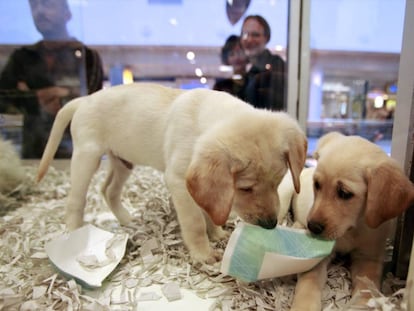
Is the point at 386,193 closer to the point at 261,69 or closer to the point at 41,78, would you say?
the point at 261,69

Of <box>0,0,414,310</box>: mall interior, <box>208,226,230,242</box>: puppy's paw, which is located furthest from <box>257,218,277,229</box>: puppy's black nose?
<box>0,0,414,310</box>: mall interior

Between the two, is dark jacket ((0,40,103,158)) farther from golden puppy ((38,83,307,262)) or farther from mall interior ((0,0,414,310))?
golden puppy ((38,83,307,262))

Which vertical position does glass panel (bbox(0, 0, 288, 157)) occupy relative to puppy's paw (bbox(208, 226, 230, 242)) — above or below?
above

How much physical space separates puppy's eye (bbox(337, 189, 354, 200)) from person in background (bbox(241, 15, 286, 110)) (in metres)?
1.83

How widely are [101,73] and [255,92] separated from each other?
Result: 4.37 ft

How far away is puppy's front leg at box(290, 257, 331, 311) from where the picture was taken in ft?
3.45

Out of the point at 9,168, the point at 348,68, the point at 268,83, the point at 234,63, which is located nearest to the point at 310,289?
the point at 9,168

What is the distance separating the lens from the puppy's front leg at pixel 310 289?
105 cm

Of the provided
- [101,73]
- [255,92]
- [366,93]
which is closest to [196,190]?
[255,92]

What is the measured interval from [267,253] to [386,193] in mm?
412

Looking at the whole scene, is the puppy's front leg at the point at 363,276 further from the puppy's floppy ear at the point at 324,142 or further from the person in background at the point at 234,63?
the person in background at the point at 234,63

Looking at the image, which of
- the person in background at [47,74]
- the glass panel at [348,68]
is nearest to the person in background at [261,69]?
the glass panel at [348,68]

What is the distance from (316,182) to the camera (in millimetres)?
1235

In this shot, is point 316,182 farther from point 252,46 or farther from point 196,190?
point 252,46
